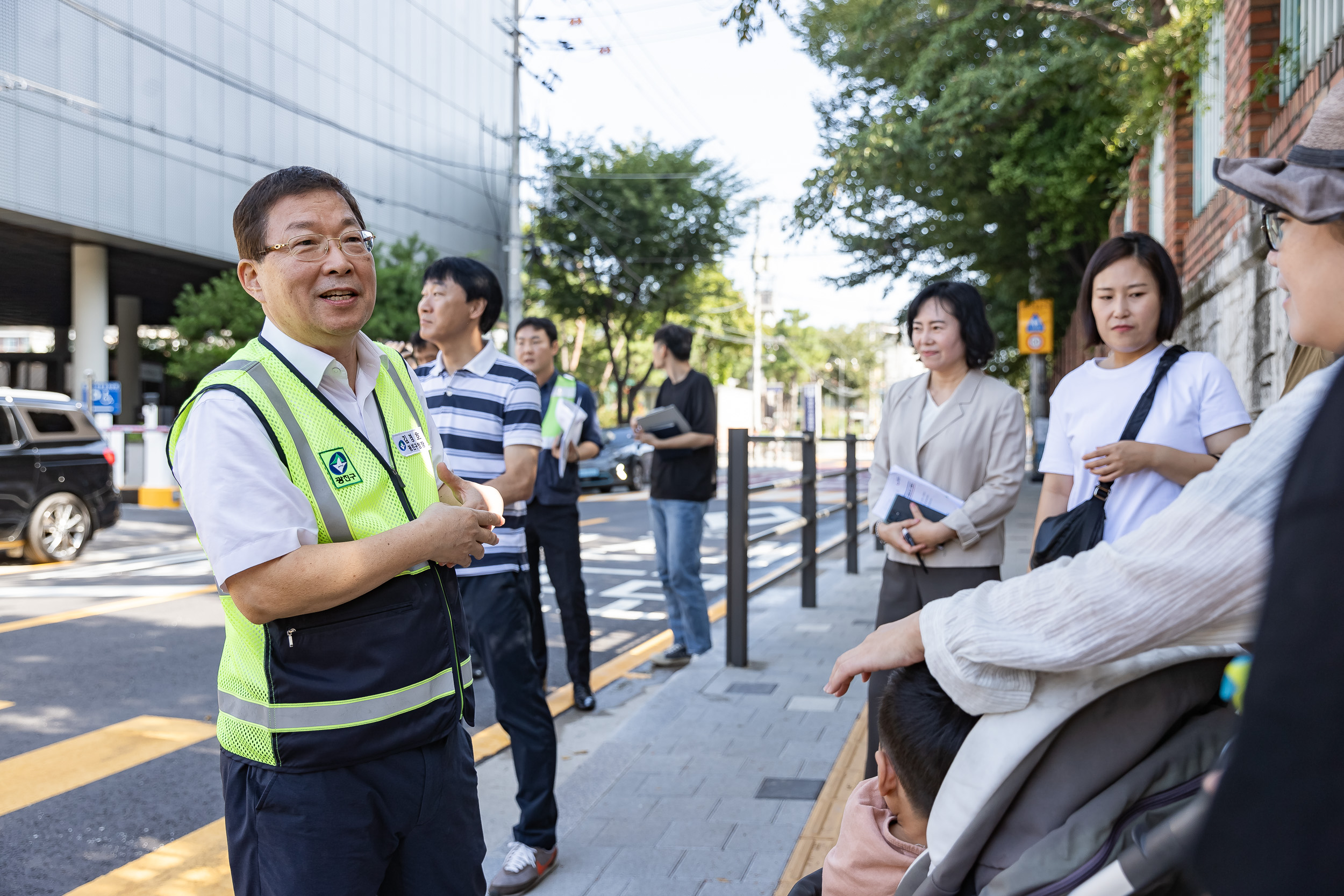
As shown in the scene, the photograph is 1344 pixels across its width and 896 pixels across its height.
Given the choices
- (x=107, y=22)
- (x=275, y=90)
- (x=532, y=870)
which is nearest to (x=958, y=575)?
(x=532, y=870)

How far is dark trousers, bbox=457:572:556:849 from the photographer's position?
3191mm

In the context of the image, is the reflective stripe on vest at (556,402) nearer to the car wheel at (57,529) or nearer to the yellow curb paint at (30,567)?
the yellow curb paint at (30,567)

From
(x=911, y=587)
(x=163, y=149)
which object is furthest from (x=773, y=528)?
(x=163, y=149)

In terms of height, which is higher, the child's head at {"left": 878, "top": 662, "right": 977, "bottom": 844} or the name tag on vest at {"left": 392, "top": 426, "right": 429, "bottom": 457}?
the name tag on vest at {"left": 392, "top": 426, "right": 429, "bottom": 457}

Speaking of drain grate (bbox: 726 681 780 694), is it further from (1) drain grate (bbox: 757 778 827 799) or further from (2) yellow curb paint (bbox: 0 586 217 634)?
(2) yellow curb paint (bbox: 0 586 217 634)

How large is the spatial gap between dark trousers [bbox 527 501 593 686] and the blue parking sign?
15.5 meters

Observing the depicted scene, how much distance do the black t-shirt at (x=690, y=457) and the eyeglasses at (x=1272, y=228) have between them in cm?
453

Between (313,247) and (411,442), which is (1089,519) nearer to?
(411,442)

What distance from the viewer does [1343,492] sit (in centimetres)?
61

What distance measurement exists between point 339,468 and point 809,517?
5967 millimetres

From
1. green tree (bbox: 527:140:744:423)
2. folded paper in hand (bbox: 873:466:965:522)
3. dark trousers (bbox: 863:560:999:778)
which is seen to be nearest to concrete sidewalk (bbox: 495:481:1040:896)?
dark trousers (bbox: 863:560:999:778)

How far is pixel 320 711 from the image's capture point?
5.69 ft

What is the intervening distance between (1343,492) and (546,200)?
29.0 meters

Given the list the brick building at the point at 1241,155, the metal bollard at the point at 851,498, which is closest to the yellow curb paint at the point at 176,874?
the brick building at the point at 1241,155
